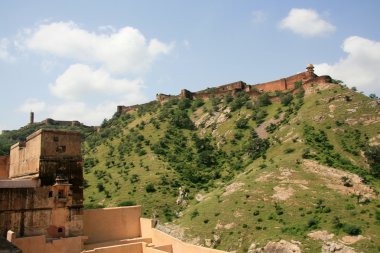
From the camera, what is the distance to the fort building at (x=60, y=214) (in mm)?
16297

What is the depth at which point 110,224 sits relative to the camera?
18844 millimetres

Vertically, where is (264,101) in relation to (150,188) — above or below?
above

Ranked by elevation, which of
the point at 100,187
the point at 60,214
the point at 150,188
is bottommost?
the point at 60,214

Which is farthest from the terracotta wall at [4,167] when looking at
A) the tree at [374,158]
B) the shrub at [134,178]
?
the tree at [374,158]

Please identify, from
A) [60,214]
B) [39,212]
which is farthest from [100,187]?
[39,212]

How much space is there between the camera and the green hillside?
113ft

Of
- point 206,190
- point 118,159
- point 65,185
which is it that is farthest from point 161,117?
point 65,185

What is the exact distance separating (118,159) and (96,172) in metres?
3.90

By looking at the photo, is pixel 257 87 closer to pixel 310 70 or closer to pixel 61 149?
pixel 310 70

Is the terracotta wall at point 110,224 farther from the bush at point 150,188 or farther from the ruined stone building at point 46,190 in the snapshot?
the bush at point 150,188

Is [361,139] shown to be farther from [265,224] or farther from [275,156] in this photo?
[265,224]

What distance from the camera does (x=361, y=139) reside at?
1818 inches

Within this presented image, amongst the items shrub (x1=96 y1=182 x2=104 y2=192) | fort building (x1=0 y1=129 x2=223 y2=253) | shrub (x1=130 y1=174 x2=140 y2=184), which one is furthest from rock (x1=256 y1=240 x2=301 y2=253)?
shrub (x1=96 y1=182 x2=104 y2=192)

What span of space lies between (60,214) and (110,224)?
7.73ft
